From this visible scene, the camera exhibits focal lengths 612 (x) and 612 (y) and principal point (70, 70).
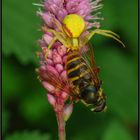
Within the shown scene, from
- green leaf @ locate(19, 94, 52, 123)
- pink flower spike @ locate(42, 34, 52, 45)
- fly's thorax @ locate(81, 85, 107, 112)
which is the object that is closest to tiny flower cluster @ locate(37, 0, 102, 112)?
pink flower spike @ locate(42, 34, 52, 45)

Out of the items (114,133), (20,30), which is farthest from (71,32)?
(20,30)

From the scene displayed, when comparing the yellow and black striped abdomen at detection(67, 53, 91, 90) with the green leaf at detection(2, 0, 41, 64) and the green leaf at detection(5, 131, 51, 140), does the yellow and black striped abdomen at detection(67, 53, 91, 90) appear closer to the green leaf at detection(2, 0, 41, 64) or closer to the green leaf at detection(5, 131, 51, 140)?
the green leaf at detection(5, 131, 51, 140)

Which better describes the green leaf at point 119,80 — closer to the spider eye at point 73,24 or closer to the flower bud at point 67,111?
the flower bud at point 67,111

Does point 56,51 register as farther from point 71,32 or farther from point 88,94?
point 88,94

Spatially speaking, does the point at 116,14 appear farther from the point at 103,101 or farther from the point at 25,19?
the point at 103,101

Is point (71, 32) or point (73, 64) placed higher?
point (71, 32)
